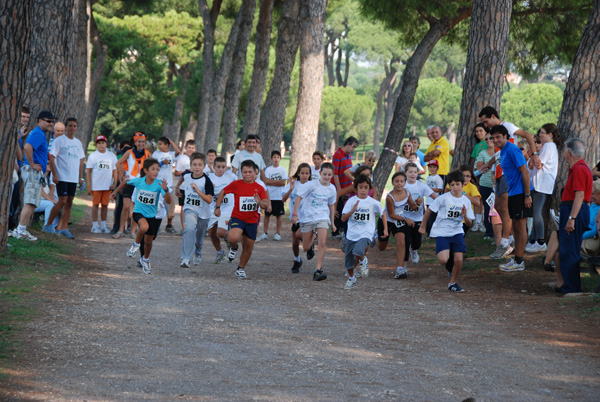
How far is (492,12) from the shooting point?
13875mm

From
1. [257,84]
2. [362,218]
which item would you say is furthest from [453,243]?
[257,84]

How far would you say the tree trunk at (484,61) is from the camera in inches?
547

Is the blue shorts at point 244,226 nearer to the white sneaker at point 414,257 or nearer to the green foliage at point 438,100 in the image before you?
the white sneaker at point 414,257

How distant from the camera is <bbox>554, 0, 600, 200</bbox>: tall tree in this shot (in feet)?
36.2

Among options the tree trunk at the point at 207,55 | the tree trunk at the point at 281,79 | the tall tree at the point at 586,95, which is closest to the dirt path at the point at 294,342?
the tall tree at the point at 586,95

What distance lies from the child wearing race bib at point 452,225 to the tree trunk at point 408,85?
7.88m

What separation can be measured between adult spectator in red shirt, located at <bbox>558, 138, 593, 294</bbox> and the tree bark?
6623mm

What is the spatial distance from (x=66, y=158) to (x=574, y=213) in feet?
27.8

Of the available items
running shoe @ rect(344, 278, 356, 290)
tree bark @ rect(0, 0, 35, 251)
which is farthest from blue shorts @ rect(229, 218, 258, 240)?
tree bark @ rect(0, 0, 35, 251)

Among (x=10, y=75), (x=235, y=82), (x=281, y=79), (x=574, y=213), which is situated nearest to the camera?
(x=574, y=213)

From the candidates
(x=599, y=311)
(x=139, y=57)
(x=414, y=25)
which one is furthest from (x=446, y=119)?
(x=599, y=311)

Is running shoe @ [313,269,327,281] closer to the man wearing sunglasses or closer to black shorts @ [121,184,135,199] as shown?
the man wearing sunglasses

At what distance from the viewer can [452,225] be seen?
10.1m

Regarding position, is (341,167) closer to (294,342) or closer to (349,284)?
(349,284)
